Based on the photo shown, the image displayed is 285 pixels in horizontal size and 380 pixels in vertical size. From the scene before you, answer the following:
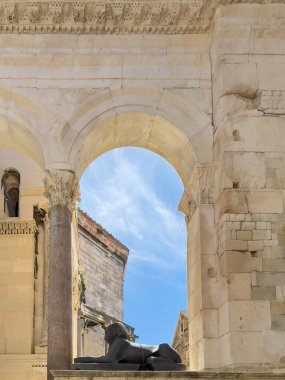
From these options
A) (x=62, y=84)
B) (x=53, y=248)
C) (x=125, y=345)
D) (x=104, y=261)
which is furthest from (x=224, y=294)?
(x=104, y=261)

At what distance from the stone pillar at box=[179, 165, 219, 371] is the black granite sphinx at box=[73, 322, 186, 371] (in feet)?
1.69

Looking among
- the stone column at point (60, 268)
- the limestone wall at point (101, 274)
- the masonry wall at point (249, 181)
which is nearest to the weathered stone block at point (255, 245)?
the masonry wall at point (249, 181)

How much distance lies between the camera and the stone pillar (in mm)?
10781

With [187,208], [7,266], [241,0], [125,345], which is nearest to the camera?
[125,345]

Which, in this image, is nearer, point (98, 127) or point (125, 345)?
point (125, 345)

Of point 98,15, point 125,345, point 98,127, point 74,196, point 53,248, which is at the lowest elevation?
point 125,345

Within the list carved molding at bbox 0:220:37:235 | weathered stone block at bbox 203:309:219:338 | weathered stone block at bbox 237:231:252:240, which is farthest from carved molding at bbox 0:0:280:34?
carved molding at bbox 0:220:37:235

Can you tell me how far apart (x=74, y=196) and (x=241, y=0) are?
11.1 feet

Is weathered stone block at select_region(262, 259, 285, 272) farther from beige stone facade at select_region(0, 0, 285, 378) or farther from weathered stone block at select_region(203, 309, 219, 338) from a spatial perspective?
weathered stone block at select_region(203, 309, 219, 338)

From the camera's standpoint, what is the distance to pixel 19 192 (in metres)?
15.0

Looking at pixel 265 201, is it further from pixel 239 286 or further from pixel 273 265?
pixel 239 286

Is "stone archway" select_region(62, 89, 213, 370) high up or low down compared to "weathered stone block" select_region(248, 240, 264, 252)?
up

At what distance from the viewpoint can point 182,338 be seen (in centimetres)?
1762

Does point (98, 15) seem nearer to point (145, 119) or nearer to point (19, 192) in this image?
point (145, 119)
